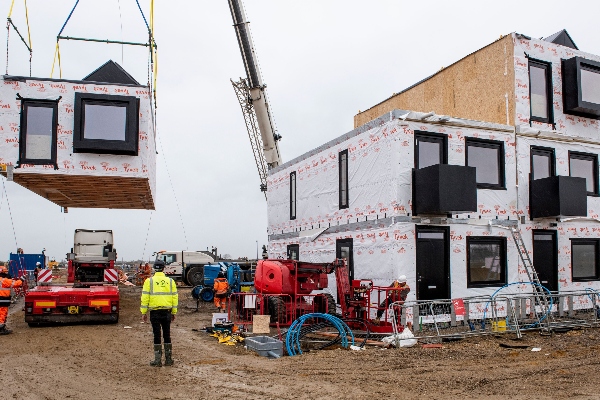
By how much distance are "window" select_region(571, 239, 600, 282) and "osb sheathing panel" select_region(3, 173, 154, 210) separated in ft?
42.9

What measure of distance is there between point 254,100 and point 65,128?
14020 mm

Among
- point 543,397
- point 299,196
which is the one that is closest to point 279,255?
point 299,196

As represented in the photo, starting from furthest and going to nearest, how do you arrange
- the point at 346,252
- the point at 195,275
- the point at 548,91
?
the point at 195,275 → the point at 548,91 → the point at 346,252

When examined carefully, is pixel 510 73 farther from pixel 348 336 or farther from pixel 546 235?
pixel 348 336

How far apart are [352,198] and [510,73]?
5.98m

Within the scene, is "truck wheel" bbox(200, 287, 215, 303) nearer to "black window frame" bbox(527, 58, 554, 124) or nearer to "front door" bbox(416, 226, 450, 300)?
"front door" bbox(416, 226, 450, 300)

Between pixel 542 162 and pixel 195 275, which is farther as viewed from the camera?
pixel 195 275

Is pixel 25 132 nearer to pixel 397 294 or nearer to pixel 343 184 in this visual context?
pixel 343 184

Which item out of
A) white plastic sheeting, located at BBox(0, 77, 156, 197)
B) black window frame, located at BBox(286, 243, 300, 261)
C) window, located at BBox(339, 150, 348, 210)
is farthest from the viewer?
black window frame, located at BBox(286, 243, 300, 261)

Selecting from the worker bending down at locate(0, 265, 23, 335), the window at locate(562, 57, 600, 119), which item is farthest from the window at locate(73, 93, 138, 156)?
the window at locate(562, 57, 600, 119)

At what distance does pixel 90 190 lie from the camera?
51.6ft

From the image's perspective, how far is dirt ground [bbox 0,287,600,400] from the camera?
8055mm

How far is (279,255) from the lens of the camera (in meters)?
22.5

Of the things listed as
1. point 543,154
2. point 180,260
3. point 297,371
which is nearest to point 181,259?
point 180,260
